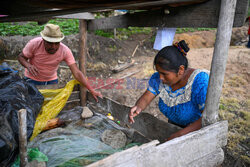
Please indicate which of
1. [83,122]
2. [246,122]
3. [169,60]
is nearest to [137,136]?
[83,122]

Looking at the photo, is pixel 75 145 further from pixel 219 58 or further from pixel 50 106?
pixel 219 58

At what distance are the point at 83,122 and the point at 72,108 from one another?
2.79 ft

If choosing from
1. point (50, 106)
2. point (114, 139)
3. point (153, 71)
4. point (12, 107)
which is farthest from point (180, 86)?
point (153, 71)

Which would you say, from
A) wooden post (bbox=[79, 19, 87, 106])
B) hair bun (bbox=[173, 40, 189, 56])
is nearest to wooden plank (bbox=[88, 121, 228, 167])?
hair bun (bbox=[173, 40, 189, 56])

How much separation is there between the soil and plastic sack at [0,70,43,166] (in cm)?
332

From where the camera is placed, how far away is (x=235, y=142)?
384cm

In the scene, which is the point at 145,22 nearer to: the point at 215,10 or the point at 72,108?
the point at 215,10

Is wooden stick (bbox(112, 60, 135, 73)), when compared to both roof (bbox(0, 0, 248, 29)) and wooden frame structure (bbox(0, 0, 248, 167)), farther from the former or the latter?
wooden frame structure (bbox(0, 0, 248, 167))

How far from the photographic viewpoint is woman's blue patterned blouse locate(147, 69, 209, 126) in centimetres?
188

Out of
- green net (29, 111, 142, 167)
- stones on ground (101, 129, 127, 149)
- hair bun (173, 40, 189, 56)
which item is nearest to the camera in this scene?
hair bun (173, 40, 189, 56)

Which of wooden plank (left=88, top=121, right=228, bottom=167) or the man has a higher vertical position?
the man

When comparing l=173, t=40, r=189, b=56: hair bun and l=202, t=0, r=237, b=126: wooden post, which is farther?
l=173, t=40, r=189, b=56: hair bun

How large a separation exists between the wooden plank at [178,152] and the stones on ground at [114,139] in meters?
1.29

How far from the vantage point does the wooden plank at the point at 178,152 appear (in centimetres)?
120
